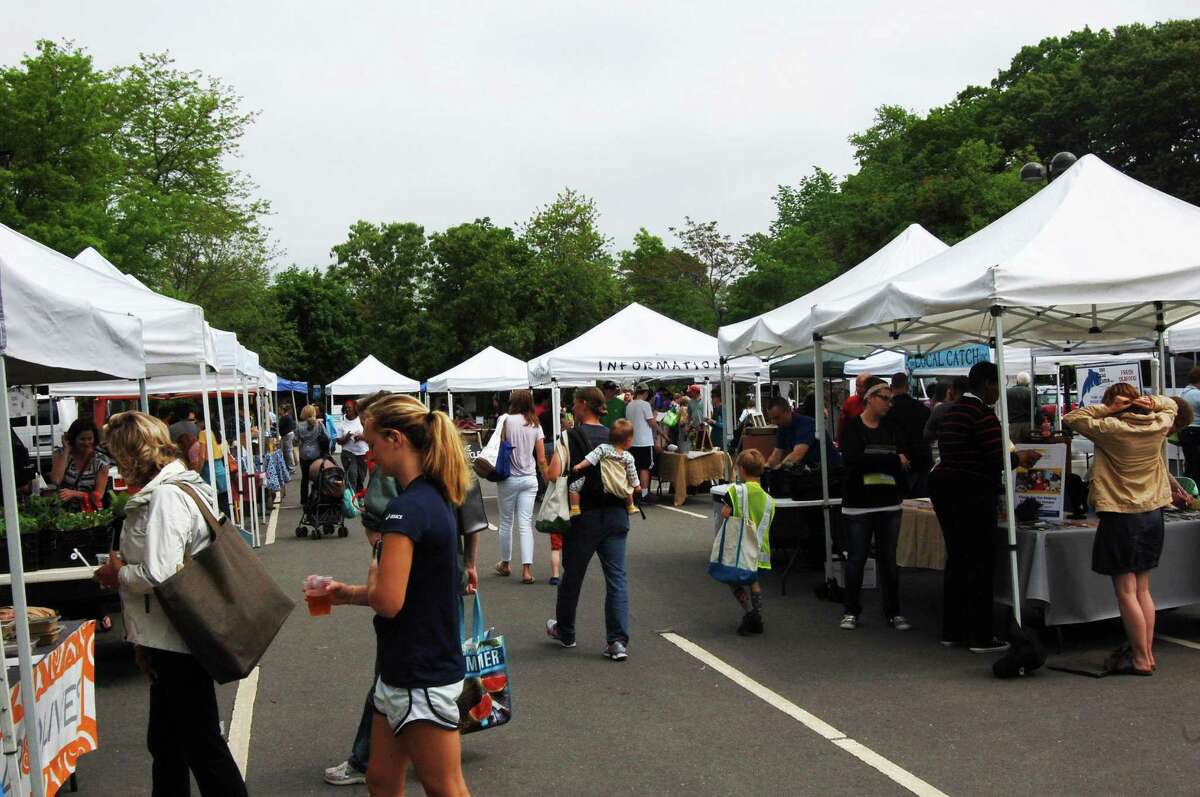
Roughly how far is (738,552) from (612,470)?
1327 millimetres

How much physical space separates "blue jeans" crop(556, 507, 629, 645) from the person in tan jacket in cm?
299

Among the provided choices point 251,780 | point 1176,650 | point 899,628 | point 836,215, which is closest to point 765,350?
point 899,628

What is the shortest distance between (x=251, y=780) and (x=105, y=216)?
2463 centimetres

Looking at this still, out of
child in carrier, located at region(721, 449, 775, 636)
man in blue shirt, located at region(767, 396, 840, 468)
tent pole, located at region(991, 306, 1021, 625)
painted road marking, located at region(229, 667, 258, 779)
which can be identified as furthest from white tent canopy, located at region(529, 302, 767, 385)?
painted road marking, located at region(229, 667, 258, 779)

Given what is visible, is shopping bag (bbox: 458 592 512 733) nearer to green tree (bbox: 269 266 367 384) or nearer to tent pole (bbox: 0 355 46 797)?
tent pole (bbox: 0 355 46 797)

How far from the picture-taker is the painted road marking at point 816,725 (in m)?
4.83

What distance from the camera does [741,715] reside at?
19.7 ft

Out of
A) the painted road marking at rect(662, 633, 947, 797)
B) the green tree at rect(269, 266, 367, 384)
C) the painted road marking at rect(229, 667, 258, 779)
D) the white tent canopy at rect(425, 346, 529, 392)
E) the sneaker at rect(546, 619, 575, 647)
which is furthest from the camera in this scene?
the green tree at rect(269, 266, 367, 384)

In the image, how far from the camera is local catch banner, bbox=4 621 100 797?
162 inches

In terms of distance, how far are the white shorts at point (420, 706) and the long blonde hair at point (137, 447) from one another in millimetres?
1531

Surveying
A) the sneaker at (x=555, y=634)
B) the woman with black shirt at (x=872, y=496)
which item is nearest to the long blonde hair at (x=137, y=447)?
the sneaker at (x=555, y=634)

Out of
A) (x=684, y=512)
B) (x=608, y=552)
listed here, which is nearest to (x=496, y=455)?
(x=608, y=552)

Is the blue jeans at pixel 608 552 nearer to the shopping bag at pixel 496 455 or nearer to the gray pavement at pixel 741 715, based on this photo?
the gray pavement at pixel 741 715

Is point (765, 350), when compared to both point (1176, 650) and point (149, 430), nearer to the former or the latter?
point (1176, 650)
